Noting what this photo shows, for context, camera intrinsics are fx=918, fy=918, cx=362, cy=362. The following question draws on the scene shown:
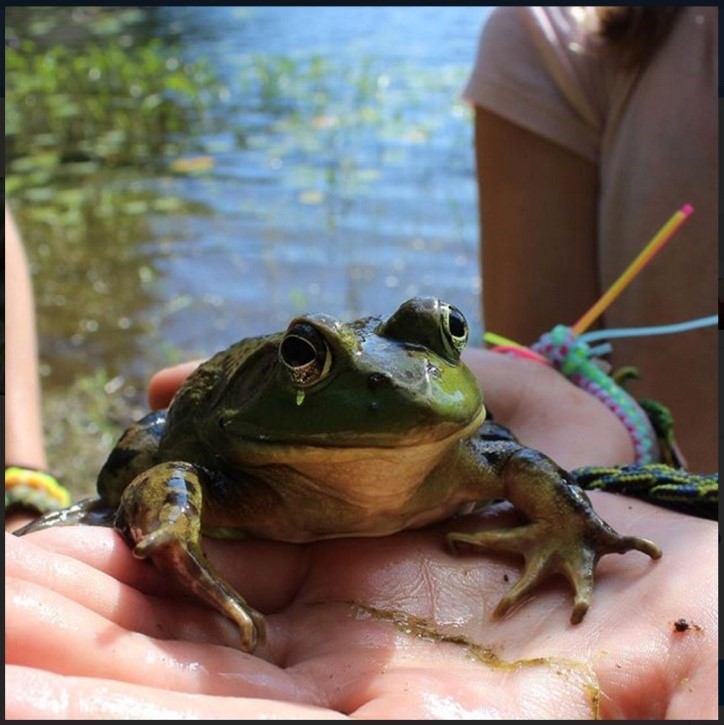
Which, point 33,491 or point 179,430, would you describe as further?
point 33,491

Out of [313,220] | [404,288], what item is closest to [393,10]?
[313,220]

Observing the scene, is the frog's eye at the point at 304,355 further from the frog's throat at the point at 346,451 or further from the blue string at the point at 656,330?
the blue string at the point at 656,330

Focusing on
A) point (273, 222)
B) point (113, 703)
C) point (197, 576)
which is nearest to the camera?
point (113, 703)

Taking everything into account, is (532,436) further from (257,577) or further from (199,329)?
(199,329)

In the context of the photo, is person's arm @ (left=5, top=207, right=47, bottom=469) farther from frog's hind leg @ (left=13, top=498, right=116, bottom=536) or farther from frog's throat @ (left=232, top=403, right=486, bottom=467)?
frog's throat @ (left=232, top=403, right=486, bottom=467)

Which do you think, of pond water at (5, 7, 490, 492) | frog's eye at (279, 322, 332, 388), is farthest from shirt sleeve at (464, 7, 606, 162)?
frog's eye at (279, 322, 332, 388)

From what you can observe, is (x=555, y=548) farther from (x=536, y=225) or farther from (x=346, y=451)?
(x=536, y=225)

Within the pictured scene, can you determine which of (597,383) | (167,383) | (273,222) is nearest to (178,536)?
(167,383)
